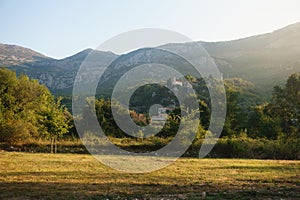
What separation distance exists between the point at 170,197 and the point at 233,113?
4828 cm

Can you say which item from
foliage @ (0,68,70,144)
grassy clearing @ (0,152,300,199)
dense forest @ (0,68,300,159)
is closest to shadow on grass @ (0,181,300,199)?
grassy clearing @ (0,152,300,199)

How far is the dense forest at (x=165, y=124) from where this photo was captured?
33.5 meters

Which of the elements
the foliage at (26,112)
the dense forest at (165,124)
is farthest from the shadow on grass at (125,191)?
the foliage at (26,112)

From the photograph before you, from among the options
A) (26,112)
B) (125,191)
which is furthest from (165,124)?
(26,112)

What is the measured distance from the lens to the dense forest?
33.5 meters

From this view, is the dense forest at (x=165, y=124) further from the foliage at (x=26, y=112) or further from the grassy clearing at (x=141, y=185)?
the grassy clearing at (x=141, y=185)

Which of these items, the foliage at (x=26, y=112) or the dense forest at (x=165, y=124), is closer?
the dense forest at (x=165, y=124)

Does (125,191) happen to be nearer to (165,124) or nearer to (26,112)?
(165,124)

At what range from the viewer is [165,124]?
38.8 meters

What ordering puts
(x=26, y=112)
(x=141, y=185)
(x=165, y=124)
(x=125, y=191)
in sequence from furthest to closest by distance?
(x=26, y=112) → (x=165, y=124) → (x=141, y=185) → (x=125, y=191)

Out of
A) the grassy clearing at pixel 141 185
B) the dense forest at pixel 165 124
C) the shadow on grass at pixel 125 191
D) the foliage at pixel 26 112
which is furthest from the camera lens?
the foliage at pixel 26 112

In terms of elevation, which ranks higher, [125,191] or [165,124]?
[165,124]

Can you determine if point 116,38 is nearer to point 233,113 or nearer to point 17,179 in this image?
point 17,179

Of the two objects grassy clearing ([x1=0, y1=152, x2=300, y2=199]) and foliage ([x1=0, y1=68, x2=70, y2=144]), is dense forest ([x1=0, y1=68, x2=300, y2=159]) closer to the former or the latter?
foliage ([x1=0, y1=68, x2=70, y2=144])
